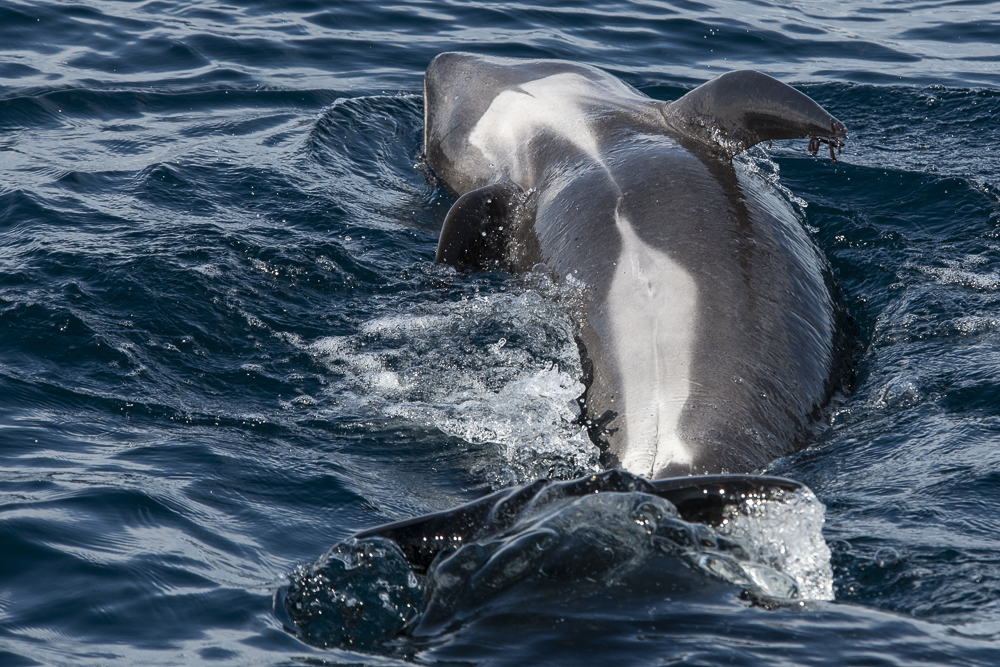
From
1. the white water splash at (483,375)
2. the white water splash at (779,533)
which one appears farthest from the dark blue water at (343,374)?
the white water splash at (779,533)

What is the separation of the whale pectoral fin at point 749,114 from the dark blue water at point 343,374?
52 cm

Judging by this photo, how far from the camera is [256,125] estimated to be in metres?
12.7

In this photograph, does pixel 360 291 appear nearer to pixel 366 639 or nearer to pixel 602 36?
pixel 366 639

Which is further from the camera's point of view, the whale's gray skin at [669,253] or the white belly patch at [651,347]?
the whale's gray skin at [669,253]

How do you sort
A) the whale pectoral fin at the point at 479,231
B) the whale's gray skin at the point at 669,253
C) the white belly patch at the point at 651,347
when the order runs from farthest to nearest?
the whale pectoral fin at the point at 479,231 < the whale's gray skin at the point at 669,253 < the white belly patch at the point at 651,347

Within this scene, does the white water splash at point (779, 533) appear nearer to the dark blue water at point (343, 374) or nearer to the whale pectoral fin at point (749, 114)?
the dark blue water at point (343, 374)

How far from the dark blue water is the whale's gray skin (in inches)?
11.2

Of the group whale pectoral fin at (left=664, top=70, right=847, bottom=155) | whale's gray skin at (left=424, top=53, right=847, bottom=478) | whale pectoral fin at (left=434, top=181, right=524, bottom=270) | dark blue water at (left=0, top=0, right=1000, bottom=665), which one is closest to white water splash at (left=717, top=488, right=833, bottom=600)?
dark blue water at (left=0, top=0, right=1000, bottom=665)

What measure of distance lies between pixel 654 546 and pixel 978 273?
5499 mm

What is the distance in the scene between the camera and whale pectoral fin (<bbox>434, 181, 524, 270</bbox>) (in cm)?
838

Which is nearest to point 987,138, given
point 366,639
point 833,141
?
point 833,141

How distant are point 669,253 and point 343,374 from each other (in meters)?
2.28

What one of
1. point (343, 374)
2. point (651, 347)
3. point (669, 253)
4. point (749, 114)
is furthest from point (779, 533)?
point (749, 114)

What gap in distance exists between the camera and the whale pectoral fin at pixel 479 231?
8.38 metres
